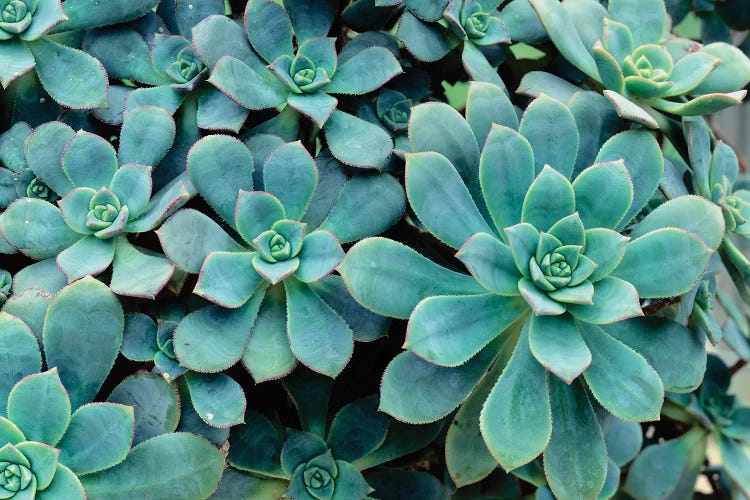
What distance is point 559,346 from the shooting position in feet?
2.30

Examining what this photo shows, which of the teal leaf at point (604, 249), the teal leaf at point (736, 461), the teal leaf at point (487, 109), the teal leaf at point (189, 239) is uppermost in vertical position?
the teal leaf at point (487, 109)

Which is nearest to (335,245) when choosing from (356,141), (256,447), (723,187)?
(356,141)

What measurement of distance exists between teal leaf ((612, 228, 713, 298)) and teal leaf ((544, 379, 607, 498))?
12 cm

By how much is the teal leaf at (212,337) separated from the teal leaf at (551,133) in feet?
1.03

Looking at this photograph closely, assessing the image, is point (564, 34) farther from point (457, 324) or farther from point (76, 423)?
point (76, 423)

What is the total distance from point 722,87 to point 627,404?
0.40m

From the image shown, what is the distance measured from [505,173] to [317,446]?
331 mm

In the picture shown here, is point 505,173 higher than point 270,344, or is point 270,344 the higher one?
point 505,173

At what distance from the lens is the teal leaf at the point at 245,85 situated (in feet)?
2.48

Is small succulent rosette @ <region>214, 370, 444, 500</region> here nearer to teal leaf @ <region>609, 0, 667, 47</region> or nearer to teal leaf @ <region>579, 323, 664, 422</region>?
teal leaf @ <region>579, 323, 664, 422</region>

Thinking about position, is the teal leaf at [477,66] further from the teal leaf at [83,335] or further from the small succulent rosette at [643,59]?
the teal leaf at [83,335]

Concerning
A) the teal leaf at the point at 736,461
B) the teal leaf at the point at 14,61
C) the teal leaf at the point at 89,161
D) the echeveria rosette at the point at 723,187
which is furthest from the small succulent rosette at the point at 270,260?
the teal leaf at the point at 736,461

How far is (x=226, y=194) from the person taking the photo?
759 mm

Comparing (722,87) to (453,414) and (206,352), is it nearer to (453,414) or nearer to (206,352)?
(453,414)
